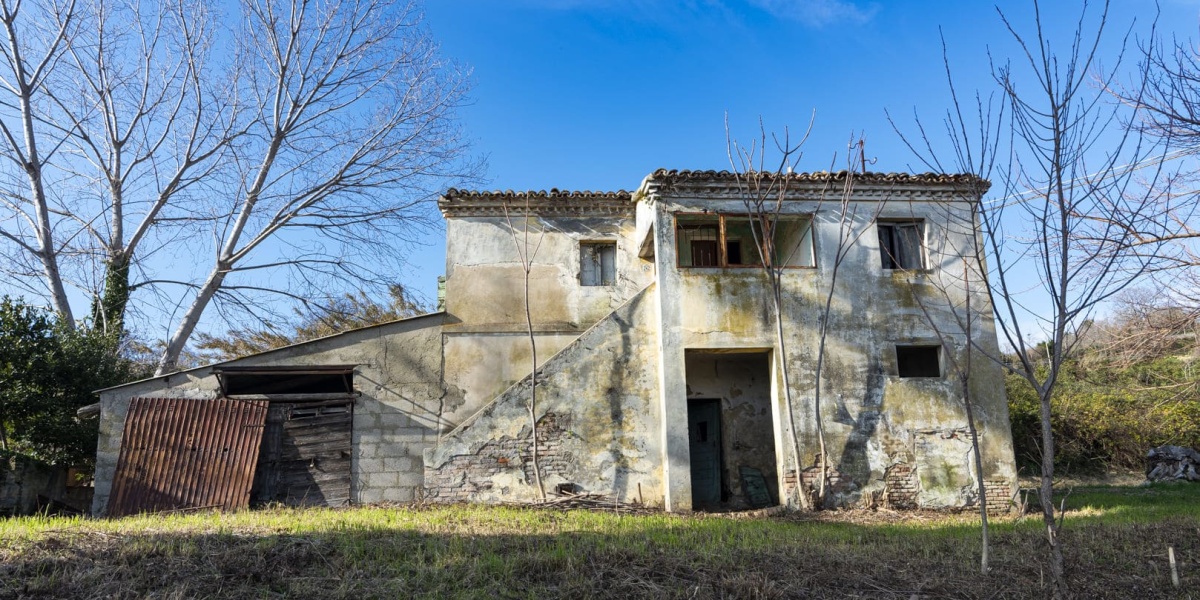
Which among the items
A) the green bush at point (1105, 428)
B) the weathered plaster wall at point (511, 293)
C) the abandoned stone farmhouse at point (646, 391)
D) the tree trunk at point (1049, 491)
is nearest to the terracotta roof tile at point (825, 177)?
the abandoned stone farmhouse at point (646, 391)

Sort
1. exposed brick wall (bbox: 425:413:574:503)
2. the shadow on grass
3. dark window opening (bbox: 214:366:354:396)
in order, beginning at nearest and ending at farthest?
the shadow on grass → exposed brick wall (bbox: 425:413:574:503) → dark window opening (bbox: 214:366:354:396)

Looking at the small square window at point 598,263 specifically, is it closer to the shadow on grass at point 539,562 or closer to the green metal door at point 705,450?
the green metal door at point 705,450

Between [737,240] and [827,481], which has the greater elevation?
[737,240]

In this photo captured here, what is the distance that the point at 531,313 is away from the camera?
45.6 feet

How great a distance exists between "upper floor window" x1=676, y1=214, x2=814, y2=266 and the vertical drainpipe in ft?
2.29

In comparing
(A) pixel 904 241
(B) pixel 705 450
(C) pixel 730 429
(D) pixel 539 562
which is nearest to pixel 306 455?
(D) pixel 539 562

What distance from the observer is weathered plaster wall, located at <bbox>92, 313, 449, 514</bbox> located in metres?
12.3

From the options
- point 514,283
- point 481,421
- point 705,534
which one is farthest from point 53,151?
point 705,534

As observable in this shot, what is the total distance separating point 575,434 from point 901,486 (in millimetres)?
5492

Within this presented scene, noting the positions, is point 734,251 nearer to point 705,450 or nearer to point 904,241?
point 904,241

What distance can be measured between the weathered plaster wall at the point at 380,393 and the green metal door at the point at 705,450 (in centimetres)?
484

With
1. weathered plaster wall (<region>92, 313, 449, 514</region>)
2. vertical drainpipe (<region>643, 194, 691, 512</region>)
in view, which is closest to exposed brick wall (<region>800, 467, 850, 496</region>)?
vertical drainpipe (<region>643, 194, 691, 512</region>)

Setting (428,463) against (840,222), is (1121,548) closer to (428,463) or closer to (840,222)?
(840,222)

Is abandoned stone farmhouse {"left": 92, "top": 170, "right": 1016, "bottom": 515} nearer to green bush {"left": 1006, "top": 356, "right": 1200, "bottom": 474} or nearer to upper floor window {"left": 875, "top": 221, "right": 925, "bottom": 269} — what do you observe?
upper floor window {"left": 875, "top": 221, "right": 925, "bottom": 269}
